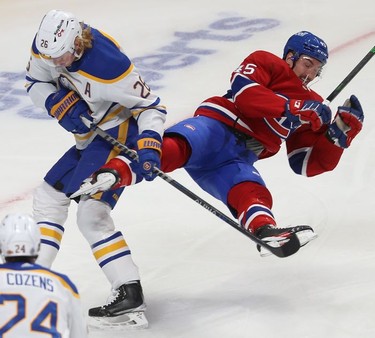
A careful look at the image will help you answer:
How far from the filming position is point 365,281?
4.92 meters

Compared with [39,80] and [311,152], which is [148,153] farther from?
[311,152]

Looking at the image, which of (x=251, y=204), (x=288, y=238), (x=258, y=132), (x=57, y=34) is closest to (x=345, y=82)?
(x=258, y=132)

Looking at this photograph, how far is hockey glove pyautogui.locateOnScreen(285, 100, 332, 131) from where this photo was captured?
479cm

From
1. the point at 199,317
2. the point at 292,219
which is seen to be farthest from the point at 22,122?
the point at 199,317

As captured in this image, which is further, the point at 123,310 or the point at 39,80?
the point at 39,80

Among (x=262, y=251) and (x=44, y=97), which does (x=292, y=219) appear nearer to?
(x=262, y=251)

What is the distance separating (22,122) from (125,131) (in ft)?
6.91

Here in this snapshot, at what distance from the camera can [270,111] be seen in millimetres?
4840

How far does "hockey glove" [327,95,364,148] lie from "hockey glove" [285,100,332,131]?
11 cm

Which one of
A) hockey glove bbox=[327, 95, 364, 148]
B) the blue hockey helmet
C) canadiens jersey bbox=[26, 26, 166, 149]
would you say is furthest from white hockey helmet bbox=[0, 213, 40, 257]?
the blue hockey helmet

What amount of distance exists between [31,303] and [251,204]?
1659 mm

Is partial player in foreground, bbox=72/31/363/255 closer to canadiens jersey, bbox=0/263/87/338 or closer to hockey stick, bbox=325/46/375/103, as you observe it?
hockey stick, bbox=325/46/375/103

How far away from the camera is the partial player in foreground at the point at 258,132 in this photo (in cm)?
478

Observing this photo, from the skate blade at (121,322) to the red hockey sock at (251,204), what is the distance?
526mm
